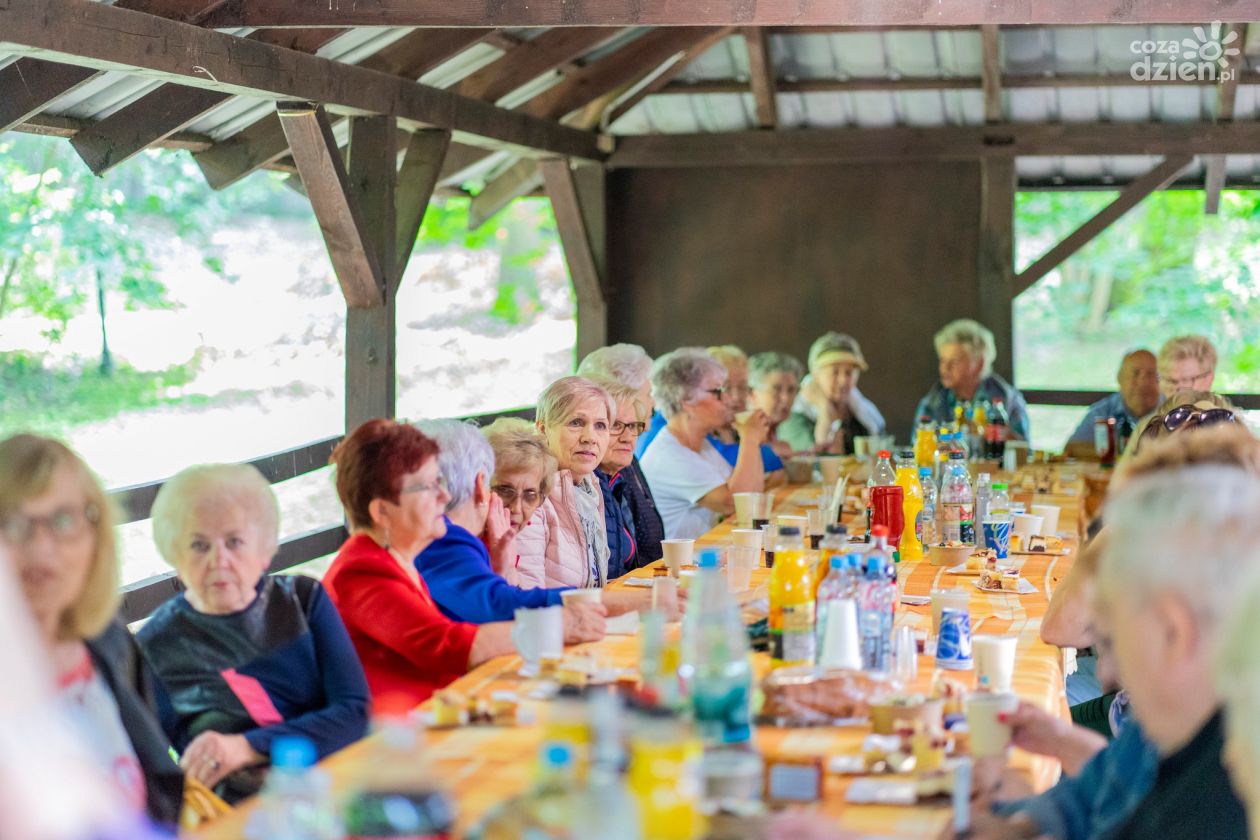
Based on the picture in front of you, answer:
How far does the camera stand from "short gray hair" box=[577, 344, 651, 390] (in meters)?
5.21

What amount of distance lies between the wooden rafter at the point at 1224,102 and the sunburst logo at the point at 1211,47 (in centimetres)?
1

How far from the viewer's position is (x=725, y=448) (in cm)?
634

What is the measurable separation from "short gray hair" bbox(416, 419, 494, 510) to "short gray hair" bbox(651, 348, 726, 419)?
230 centimetres

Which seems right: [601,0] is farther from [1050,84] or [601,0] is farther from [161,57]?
[1050,84]

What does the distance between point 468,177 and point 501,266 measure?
10.5 metres

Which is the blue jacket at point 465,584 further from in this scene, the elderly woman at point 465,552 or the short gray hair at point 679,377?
the short gray hair at point 679,377

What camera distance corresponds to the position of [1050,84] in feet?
27.4

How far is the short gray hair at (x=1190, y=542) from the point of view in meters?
1.66

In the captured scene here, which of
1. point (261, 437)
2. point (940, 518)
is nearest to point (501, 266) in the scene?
point (261, 437)

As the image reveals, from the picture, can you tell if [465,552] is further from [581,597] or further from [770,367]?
[770,367]

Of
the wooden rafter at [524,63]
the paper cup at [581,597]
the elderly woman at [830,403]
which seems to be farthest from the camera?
the elderly woman at [830,403]

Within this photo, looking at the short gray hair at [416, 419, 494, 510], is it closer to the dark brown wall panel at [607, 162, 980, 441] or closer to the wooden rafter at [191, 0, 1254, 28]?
the wooden rafter at [191, 0, 1254, 28]

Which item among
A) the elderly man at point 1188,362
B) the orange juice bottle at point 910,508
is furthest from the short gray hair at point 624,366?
the elderly man at point 1188,362

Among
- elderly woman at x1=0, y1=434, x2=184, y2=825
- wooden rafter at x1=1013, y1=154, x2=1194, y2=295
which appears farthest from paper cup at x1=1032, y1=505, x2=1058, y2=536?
wooden rafter at x1=1013, y1=154, x2=1194, y2=295
